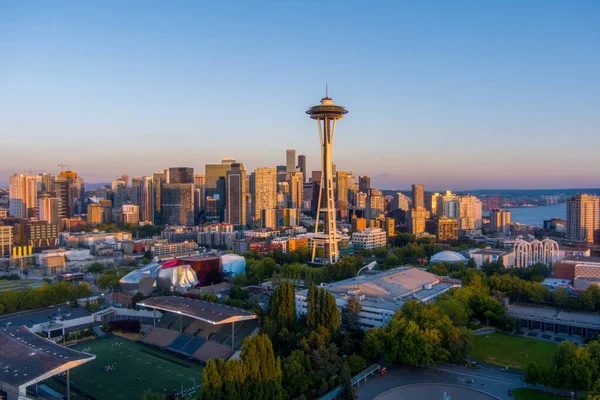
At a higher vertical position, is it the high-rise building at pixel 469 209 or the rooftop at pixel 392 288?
the high-rise building at pixel 469 209

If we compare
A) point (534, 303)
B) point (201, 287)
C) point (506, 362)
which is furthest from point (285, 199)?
point (506, 362)

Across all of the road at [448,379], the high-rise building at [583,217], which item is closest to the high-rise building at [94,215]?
the high-rise building at [583,217]

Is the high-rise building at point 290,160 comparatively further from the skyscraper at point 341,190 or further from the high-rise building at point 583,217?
the high-rise building at point 583,217

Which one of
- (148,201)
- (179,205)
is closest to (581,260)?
(179,205)

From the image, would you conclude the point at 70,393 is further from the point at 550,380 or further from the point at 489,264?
the point at 489,264

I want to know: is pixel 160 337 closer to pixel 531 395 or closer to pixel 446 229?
pixel 531 395


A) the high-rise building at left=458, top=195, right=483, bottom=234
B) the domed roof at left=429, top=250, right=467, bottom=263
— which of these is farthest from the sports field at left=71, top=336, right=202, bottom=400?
the high-rise building at left=458, top=195, right=483, bottom=234

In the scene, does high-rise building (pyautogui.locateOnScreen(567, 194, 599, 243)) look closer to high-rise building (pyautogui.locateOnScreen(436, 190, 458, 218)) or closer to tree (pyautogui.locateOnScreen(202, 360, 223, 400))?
high-rise building (pyautogui.locateOnScreen(436, 190, 458, 218))
